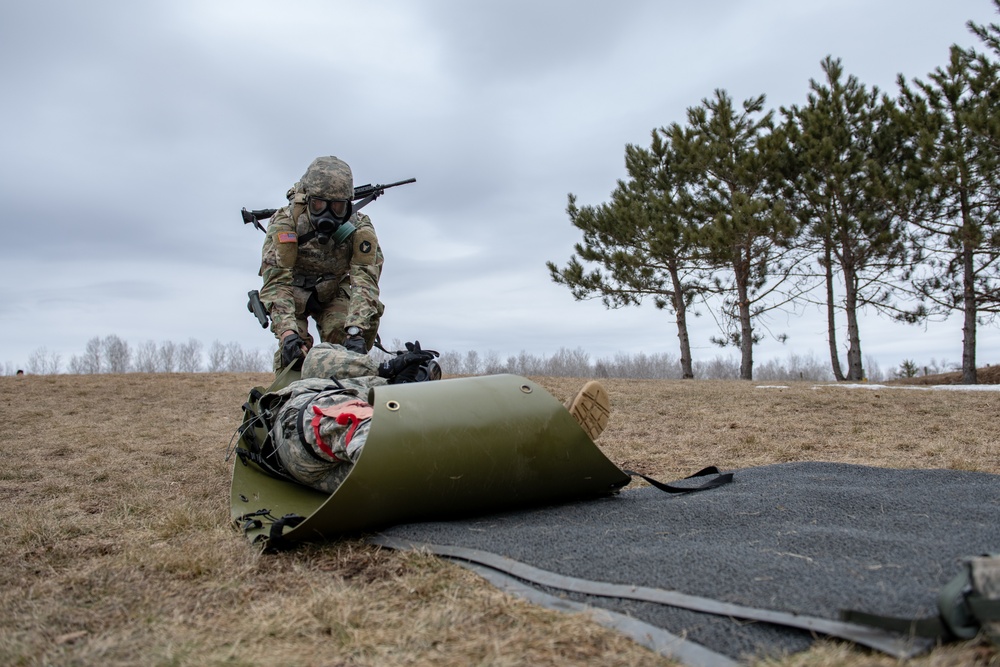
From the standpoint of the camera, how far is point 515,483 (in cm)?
269

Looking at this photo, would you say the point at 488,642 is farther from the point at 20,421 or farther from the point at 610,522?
the point at 20,421

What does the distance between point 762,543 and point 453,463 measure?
3.32 ft

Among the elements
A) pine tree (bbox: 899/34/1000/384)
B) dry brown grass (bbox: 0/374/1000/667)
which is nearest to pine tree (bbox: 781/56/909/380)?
pine tree (bbox: 899/34/1000/384)

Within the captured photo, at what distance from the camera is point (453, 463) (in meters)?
2.54

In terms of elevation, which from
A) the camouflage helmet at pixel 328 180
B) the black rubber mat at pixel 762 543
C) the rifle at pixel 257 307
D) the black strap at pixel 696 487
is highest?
the camouflage helmet at pixel 328 180

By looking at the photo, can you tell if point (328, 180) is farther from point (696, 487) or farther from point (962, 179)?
point (962, 179)

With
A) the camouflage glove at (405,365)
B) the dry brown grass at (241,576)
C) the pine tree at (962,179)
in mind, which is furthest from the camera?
the pine tree at (962,179)

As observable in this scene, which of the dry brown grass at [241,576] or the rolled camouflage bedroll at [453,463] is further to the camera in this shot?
the rolled camouflage bedroll at [453,463]

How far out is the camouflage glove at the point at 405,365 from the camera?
3.40 m

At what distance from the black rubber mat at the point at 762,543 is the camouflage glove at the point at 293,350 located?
5.59 ft

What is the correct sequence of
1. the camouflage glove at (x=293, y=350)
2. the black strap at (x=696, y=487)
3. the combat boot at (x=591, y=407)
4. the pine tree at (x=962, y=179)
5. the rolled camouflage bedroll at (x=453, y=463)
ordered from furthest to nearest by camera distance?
the pine tree at (x=962, y=179) → the camouflage glove at (x=293, y=350) → the combat boot at (x=591, y=407) → the black strap at (x=696, y=487) → the rolled camouflage bedroll at (x=453, y=463)

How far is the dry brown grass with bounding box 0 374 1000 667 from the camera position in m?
1.59

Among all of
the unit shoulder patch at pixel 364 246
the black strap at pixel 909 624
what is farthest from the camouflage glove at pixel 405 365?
the black strap at pixel 909 624

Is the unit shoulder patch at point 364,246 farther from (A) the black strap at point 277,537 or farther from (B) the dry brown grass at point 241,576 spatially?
(A) the black strap at point 277,537
